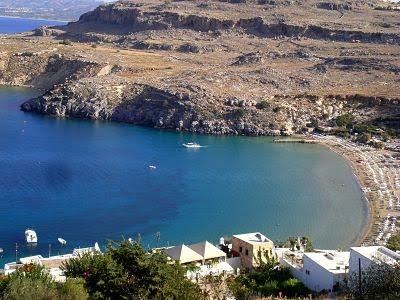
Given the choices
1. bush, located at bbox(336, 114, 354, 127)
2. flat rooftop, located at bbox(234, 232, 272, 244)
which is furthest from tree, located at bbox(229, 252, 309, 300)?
bush, located at bbox(336, 114, 354, 127)

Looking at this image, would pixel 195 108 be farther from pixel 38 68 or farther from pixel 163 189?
pixel 38 68

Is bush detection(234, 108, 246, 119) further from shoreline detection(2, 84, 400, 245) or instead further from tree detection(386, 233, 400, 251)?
tree detection(386, 233, 400, 251)

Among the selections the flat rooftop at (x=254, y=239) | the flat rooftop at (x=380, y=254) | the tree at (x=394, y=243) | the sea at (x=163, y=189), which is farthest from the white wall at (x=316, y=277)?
the sea at (x=163, y=189)

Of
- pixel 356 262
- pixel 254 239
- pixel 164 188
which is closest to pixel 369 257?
pixel 356 262

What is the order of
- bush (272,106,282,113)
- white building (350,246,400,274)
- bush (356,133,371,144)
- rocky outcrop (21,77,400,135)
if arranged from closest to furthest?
white building (350,246,400,274)
bush (356,133,371,144)
rocky outcrop (21,77,400,135)
bush (272,106,282,113)

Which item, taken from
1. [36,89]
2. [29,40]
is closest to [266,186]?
[36,89]

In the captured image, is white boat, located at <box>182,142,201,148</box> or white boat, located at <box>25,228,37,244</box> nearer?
white boat, located at <box>25,228,37,244</box>

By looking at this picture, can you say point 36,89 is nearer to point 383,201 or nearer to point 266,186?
point 266,186
